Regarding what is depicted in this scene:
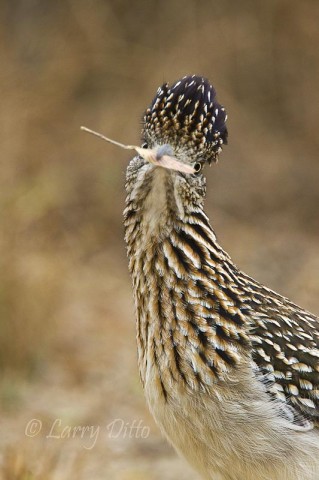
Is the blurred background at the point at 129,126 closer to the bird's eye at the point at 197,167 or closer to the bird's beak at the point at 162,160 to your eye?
the bird's eye at the point at 197,167

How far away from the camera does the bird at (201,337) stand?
421 cm

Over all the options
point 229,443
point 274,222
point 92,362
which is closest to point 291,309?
point 229,443

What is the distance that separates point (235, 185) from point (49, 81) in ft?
6.62

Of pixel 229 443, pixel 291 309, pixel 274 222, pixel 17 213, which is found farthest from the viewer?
pixel 274 222

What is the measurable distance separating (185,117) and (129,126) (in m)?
5.69

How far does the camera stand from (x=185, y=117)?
4.18m

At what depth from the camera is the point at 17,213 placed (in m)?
7.76

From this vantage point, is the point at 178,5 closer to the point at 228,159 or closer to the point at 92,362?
the point at 228,159

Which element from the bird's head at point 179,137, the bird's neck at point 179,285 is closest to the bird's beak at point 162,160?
the bird's head at point 179,137

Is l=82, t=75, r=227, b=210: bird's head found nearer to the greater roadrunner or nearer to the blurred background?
the greater roadrunner

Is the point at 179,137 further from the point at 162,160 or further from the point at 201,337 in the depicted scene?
the point at 201,337

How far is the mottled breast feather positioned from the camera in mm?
4176

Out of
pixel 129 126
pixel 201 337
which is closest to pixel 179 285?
pixel 201 337

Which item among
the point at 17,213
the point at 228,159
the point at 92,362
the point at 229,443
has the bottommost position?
the point at 229,443
